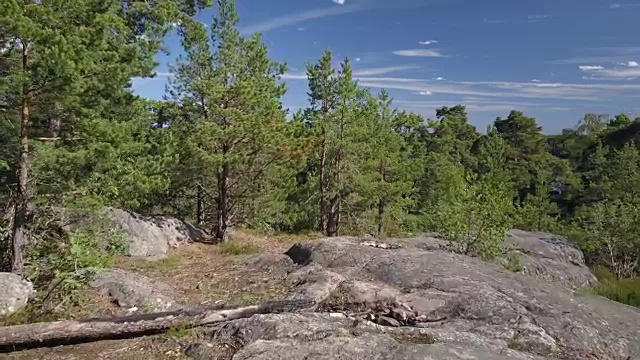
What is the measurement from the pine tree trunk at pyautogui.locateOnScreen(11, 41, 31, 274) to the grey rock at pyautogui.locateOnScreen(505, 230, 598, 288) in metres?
11.7

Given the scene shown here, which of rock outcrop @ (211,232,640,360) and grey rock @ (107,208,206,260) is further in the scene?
grey rock @ (107,208,206,260)

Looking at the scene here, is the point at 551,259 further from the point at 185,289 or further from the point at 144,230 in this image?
the point at 144,230

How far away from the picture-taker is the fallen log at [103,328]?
548 cm

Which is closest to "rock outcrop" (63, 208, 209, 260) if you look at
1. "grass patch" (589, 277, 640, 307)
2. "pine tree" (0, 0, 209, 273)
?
"pine tree" (0, 0, 209, 273)

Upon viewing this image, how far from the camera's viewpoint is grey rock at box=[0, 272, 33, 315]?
632 cm

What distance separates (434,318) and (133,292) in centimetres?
464

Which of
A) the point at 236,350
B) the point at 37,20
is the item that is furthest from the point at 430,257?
the point at 37,20

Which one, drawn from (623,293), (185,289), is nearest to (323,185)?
(623,293)

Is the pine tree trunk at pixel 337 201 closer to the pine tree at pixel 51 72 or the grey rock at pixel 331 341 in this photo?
the pine tree at pixel 51 72

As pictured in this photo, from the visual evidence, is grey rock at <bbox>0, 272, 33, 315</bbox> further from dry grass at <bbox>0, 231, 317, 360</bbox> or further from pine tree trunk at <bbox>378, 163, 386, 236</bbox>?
pine tree trunk at <bbox>378, 163, 386, 236</bbox>

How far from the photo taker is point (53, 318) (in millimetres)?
6523

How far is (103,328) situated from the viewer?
18.9 feet

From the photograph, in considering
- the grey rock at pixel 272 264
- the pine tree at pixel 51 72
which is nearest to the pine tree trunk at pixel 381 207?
the grey rock at pixel 272 264

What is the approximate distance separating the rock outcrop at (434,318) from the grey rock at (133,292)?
2.03 metres
